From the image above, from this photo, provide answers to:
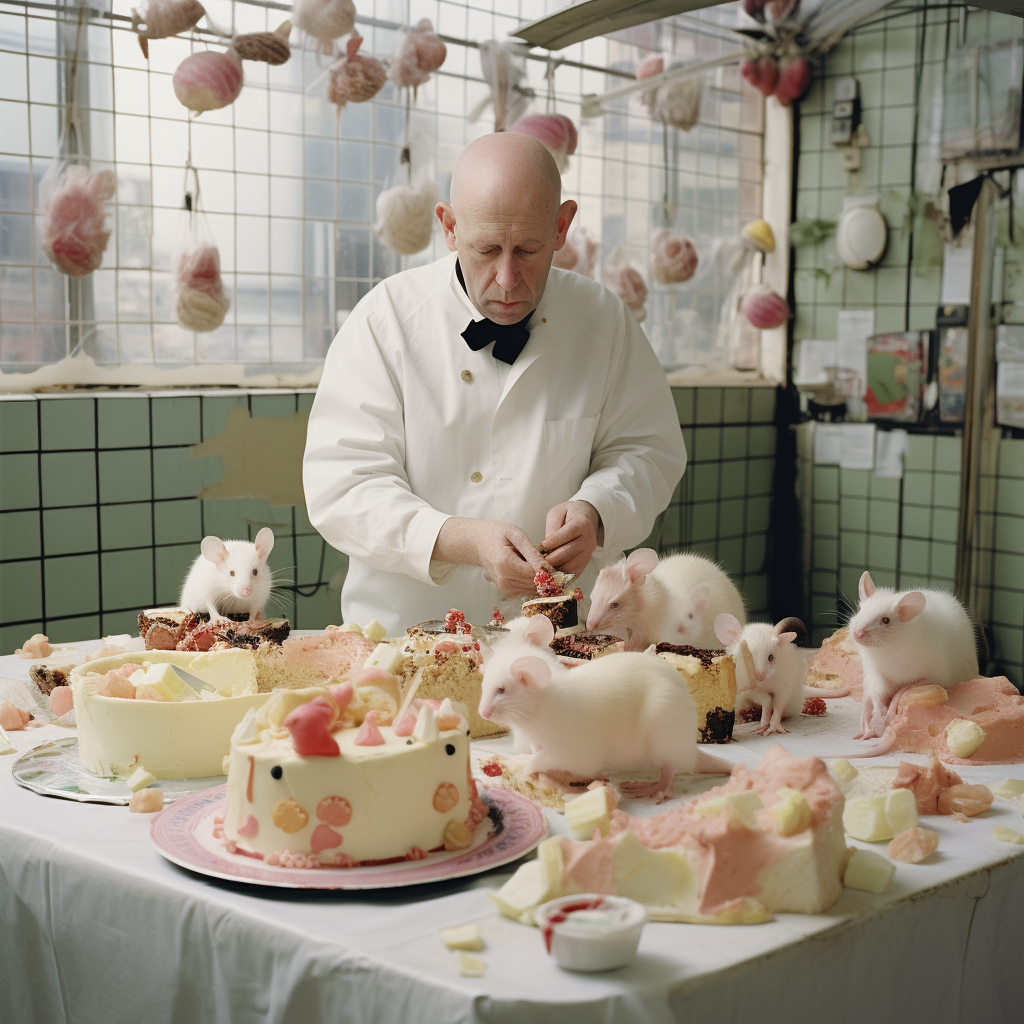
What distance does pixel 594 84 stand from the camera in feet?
16.5

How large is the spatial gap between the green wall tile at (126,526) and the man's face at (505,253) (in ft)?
5.67

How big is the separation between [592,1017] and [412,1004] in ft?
0.57

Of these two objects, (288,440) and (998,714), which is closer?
(998,714)

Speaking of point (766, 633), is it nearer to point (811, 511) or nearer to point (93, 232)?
point (93, 232)

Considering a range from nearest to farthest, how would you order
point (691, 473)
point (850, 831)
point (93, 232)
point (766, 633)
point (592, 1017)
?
point (592, 1017), point (850, 831), point (766, 633), point (93, 232), point (691, 473)

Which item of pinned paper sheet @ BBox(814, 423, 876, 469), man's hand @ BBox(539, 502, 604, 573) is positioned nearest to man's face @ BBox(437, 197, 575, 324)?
man's hand @ BBox(539, 502, 604, 573)

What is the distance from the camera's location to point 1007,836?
59.9 inches

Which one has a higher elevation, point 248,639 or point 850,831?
point 248,639

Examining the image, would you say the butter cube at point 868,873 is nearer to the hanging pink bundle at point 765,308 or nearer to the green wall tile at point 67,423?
the green wall tile at point 67,423

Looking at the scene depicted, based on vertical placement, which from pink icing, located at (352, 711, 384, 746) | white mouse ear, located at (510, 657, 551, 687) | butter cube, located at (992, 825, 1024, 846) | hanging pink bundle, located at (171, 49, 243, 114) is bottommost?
butter cube, located at (992, 825, 1024, 846)

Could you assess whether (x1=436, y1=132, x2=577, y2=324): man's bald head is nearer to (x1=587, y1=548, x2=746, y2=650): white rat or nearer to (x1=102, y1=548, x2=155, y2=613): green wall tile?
(x1=587, y1=548, x2=746, y2=650): white rat

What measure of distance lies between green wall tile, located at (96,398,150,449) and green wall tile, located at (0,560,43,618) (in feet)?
1.45

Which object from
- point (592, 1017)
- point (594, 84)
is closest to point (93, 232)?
point (594, 84)

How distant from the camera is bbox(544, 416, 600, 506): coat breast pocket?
2.75m
